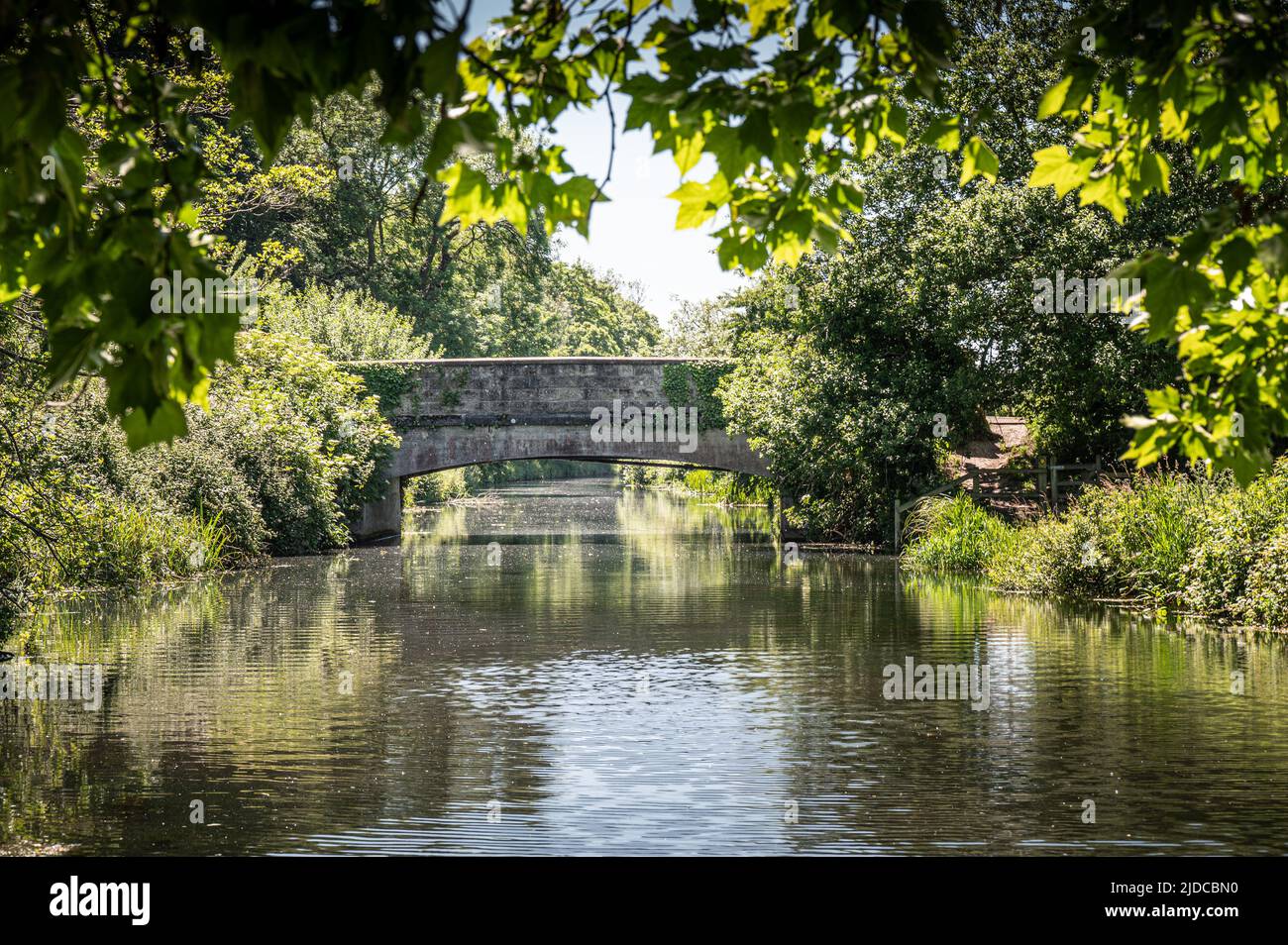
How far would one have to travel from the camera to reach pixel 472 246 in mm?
56844

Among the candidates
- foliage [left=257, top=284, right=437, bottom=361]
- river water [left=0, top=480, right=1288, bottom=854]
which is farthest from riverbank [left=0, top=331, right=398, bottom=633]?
foliage [left=257, top=284, right=437, bottom=361]

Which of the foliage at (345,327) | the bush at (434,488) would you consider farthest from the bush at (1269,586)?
the bush at (434,488)

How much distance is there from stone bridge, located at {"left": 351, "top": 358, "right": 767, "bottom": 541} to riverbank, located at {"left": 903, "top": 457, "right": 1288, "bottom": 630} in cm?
1063

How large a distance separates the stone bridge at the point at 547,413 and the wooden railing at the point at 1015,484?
20.7 feet

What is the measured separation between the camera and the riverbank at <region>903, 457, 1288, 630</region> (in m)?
15.5

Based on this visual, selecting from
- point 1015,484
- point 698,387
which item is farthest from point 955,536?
point 698,387

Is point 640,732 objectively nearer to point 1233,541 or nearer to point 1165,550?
point 1233,541

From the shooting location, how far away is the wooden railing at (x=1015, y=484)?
27516mm

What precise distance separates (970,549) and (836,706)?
13.2 metres

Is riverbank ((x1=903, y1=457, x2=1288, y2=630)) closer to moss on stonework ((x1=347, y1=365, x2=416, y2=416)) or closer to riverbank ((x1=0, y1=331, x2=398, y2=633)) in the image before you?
riverbank ((x1=0, y1=331, x2=398, y2=633))

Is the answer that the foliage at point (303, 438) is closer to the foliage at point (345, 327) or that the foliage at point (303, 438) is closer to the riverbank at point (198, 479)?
the riverbank at point (198, 479)

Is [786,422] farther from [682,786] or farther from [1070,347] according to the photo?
[682,786]

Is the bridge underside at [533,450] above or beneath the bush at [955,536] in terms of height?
above
